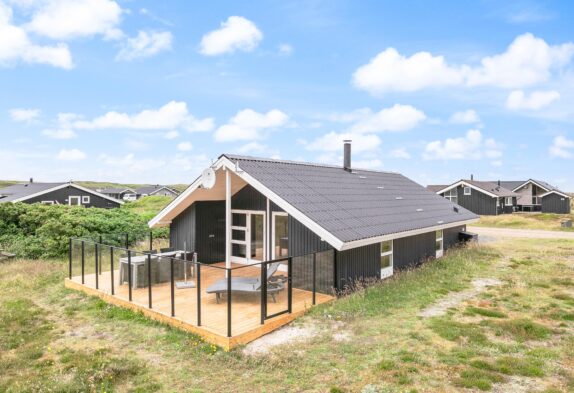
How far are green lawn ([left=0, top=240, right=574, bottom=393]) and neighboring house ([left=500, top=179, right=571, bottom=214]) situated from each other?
44.9 m

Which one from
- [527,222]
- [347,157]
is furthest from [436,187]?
[347,157]

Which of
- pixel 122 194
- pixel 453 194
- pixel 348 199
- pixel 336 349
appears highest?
pixel 122 194

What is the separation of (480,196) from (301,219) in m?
43.3

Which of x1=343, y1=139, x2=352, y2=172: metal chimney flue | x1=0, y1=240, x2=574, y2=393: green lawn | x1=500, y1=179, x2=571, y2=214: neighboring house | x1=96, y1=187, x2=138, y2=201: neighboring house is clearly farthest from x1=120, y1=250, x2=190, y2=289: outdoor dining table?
x1=96, y1=187, x2=138, y2=201: neighboring house

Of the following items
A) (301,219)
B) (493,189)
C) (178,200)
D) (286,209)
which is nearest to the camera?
(301,219)

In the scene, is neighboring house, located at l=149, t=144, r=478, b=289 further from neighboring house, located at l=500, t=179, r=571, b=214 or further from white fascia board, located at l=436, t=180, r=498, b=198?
neighboring house, located at l=500, t=179, r=571, b=214

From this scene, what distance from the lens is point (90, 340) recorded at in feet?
27.1

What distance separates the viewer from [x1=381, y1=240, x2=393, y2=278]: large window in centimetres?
1263

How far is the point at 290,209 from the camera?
10344mm

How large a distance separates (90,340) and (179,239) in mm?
6419

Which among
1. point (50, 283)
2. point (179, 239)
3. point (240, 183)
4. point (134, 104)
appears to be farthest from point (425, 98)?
point (50, 283)

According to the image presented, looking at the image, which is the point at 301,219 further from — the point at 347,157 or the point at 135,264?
the point at 347,157

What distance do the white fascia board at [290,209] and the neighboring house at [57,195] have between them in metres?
34.6

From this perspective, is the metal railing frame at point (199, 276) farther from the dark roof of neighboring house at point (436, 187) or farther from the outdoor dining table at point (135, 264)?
the dark roof of neighboring house at point (436, 187)
